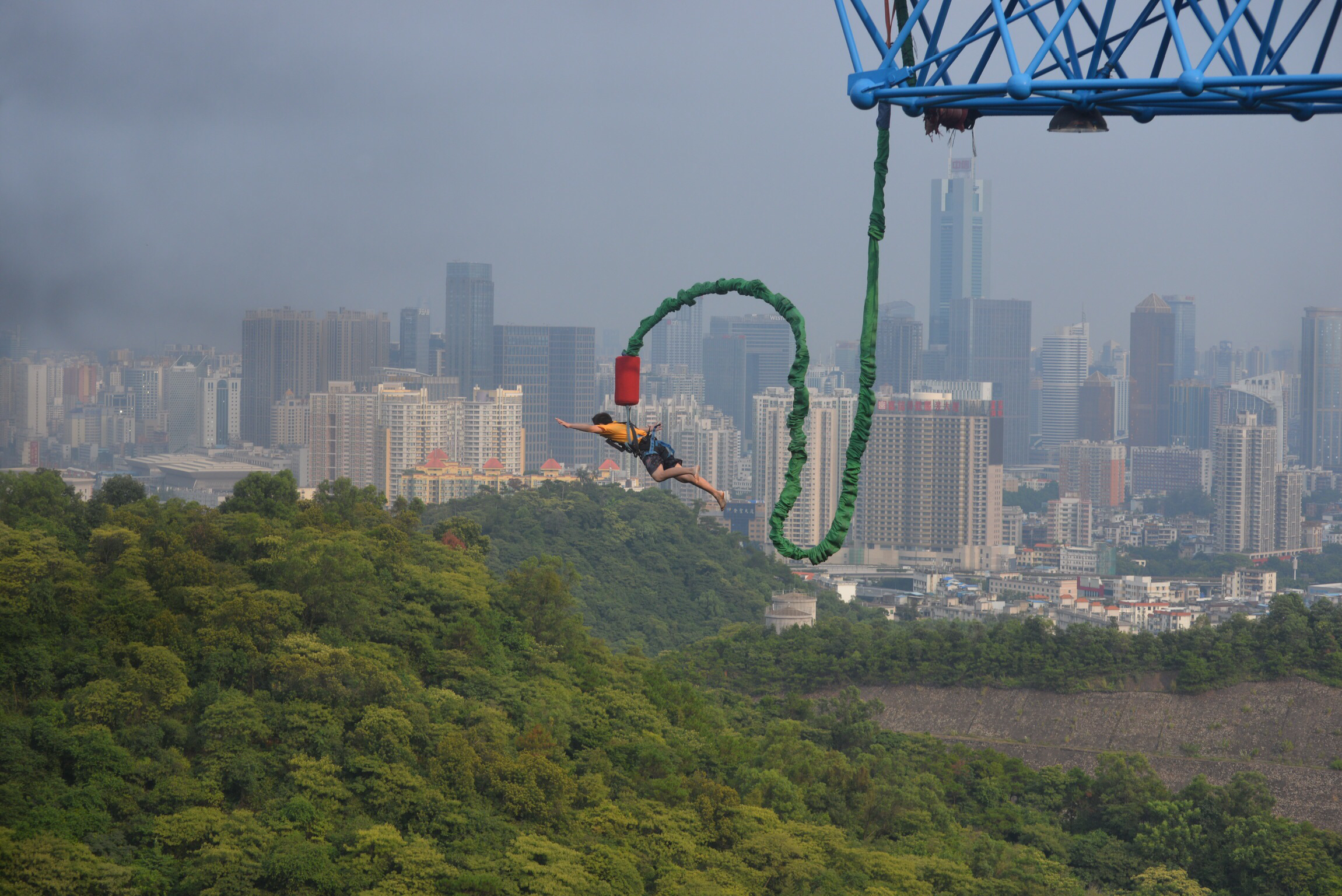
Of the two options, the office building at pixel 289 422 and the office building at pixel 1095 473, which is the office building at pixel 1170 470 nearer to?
the office building at pixel 1095 473

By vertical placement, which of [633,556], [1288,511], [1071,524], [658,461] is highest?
[658,461]

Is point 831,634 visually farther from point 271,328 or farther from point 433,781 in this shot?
point 271,328

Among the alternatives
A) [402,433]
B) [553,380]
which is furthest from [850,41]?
[553,380]

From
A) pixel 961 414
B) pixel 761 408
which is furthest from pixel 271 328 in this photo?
pixel 961 414

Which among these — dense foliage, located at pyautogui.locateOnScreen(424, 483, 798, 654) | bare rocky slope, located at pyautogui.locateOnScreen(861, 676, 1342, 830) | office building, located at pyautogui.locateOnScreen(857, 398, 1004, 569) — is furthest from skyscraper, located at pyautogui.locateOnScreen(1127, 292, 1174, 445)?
bare rocky slope, located at pyautogui.locateOnScreen(861, 676, 1342, 830)

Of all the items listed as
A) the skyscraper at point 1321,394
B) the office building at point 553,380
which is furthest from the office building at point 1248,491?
the office building at point 553,380

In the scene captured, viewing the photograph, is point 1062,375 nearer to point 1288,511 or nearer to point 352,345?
point 1288,511

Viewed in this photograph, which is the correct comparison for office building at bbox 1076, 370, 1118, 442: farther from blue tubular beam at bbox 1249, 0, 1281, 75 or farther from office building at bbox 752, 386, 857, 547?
blue tubular beam at bbox 1249, 0, 1281, 75
